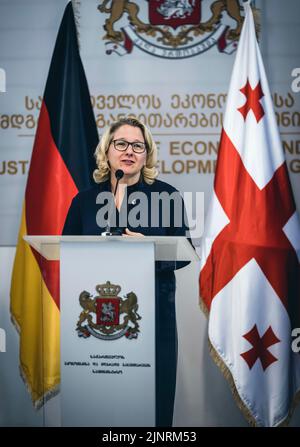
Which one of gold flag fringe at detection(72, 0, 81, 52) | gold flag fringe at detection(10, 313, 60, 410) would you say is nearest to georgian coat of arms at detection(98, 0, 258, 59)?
gold flag fringe at detection(72, 0, 81, 52)

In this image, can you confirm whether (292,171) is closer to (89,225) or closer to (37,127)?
(89,225)

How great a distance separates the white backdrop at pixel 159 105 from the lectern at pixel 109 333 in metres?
1.40

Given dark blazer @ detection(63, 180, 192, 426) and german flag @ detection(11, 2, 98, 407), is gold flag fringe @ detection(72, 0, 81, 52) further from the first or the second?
dark blazer @ detection(63, 180, 192, 426)

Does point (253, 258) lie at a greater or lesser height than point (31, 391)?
greater

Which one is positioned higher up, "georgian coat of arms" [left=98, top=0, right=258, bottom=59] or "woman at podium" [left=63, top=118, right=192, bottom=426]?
"georgian coat of arms" [left=98, top=0, right=258, bottom=59]

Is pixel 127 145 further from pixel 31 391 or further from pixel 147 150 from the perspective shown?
pixel 31 391

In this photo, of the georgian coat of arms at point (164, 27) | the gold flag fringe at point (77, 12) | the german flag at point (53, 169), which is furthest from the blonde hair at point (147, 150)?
the gold flag fringe at point (77, 12)

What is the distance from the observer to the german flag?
2.91 meters

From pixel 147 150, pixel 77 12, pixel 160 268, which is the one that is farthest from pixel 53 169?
pixel 160 268

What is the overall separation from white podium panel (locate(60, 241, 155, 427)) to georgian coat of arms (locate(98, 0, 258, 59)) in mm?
1831

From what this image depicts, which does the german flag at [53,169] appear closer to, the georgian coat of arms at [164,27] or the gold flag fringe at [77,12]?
the gold flag fringe at [77,12]

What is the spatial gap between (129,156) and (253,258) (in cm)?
81

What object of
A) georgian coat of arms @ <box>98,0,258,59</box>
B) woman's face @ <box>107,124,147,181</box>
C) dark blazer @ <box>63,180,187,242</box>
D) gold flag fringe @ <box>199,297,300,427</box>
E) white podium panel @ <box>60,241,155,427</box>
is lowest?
gold flag fringe @ <box>199,297,300,427</box>

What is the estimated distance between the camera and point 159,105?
320 cm
